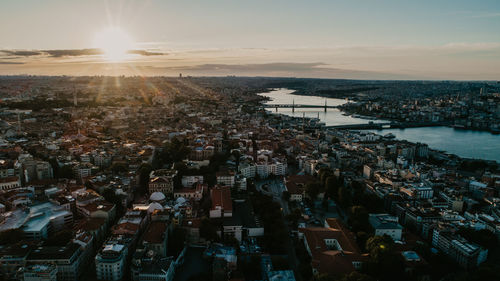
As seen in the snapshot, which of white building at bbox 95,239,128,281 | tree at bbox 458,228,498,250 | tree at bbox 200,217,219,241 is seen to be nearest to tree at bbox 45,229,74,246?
white building at bbox 95,239,128,281

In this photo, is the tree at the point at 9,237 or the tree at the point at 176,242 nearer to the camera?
the tree at the point at 9,237

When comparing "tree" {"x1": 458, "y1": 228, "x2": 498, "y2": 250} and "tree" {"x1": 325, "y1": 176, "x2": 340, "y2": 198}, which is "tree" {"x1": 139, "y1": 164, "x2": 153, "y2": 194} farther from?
"tree" {"x1": 458, "y1": 228, "x2": 498, "y2": 250}

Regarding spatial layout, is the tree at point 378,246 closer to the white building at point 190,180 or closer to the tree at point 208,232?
the tree at point 208,232

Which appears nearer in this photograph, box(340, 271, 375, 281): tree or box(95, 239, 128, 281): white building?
box(340, 271, 375, 281): tree

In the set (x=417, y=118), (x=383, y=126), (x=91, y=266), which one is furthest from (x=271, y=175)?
(x=417, y=118)

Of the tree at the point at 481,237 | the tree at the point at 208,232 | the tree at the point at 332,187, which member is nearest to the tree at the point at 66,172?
the tree at the point at 208,232

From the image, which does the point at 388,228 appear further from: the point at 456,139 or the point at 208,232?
the point at 456,139

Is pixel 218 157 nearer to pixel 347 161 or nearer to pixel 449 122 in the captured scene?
pixel 347 161

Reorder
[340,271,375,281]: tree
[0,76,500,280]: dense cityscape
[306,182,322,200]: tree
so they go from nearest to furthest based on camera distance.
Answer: [340,271,375,281]: tree → [0,76,500,280]: dense cityscape → [306,182,322,200]: tree
